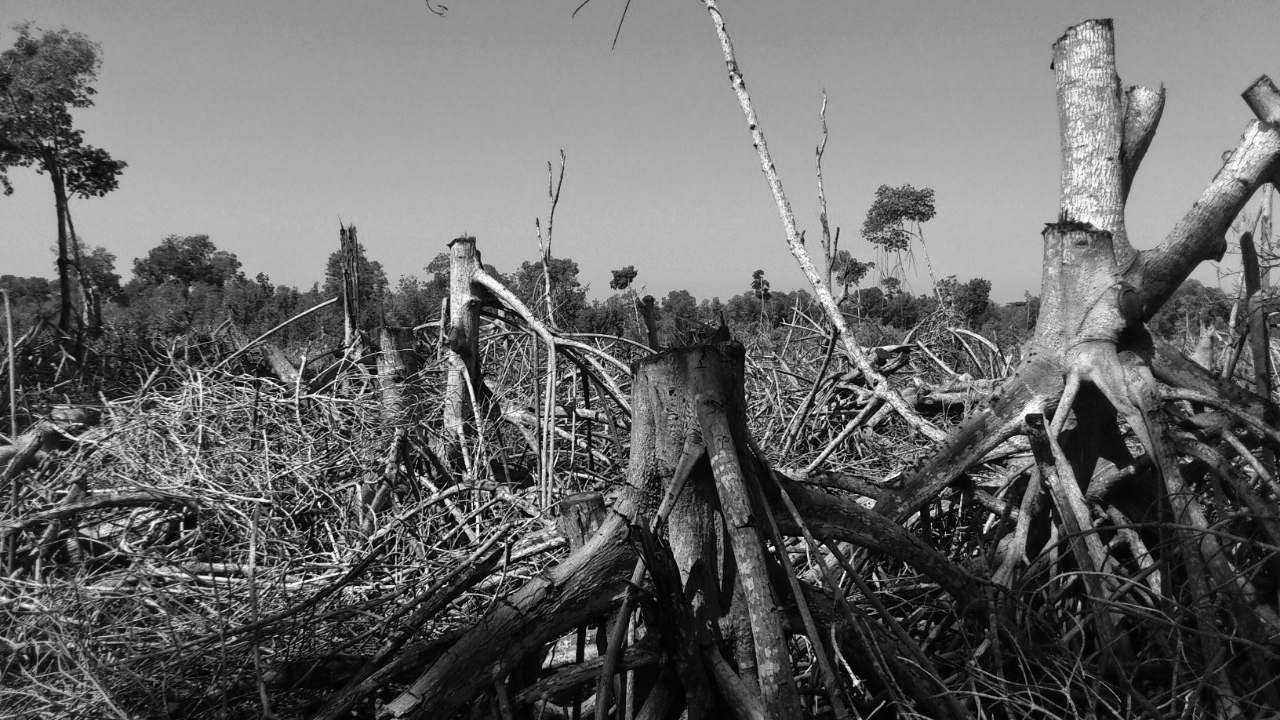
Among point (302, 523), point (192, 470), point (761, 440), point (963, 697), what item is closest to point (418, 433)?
point (302, 523)

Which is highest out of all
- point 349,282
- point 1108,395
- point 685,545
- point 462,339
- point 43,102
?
point 43,102

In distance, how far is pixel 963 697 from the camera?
2115 mm

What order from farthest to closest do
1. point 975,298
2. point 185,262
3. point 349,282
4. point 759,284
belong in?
point 185,262
point 975,298
point 759,284
point 349,282

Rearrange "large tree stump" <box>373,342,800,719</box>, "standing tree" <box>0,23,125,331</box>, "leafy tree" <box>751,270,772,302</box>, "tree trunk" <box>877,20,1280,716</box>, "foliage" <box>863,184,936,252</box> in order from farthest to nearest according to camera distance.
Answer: "foliage" <box>863,184,936,252</box>, "standing tree" <box>0,23,125,331</box>, "leafy tree" <box>751,270,772,302</box>, "tree trunk" <box>877,20,1280,716</box>, "large tree stump" <box>373,342,800,719</box>

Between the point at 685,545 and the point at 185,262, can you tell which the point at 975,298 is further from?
the point at 185,262

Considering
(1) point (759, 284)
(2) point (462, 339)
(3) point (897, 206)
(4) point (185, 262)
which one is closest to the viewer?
(2) point (462, 339)

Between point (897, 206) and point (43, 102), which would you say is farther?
point (897, 206)

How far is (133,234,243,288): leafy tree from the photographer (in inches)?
1528

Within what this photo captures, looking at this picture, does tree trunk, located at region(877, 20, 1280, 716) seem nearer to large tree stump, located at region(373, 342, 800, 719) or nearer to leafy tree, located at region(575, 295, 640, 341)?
large tree stump, located at region(373, 342, 800, 719)

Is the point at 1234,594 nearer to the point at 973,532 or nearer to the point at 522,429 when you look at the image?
the point at 973,532

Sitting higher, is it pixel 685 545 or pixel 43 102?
pixel 43 102

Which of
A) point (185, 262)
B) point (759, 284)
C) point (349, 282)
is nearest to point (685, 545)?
point (349, 282)

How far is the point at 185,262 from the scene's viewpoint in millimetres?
40688

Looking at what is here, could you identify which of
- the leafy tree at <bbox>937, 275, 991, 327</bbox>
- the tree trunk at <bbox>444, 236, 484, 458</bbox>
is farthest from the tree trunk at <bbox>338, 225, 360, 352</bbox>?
the leafy tree at <bbox>937, 275, 991, 327</bbox>
